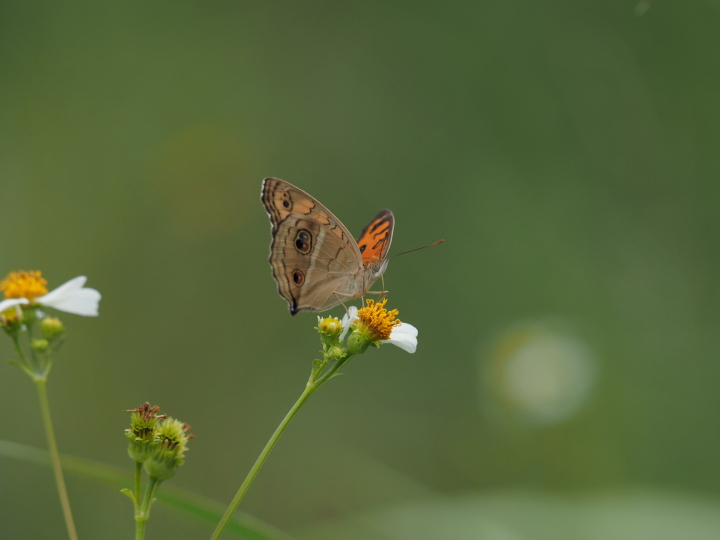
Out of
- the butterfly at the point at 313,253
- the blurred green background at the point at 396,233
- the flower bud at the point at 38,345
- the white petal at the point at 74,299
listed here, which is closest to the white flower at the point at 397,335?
the butterfly at the point at 313,253

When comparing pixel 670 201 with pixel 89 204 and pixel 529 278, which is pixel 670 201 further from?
pixel 89 204

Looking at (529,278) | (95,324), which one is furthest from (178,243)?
(529,278)

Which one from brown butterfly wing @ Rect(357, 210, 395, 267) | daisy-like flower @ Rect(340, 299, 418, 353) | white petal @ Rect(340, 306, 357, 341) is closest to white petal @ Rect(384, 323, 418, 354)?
daisy-like flower @ Rect(340, 299, 418, 353)

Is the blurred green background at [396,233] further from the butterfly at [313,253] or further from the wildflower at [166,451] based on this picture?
the wildflower at [166,451]

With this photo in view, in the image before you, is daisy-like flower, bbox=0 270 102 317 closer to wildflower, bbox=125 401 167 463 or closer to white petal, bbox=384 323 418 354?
wildflower, bbox=125 401 167 463

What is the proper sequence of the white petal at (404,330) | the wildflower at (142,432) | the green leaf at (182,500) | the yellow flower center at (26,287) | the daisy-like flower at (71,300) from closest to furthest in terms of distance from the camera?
the green leaf at (182,500)
the wildflower at (142,432)
the daisy-like flower at (71,300)
the yellow flower center at (26,287)
the white petal at (404,330)
